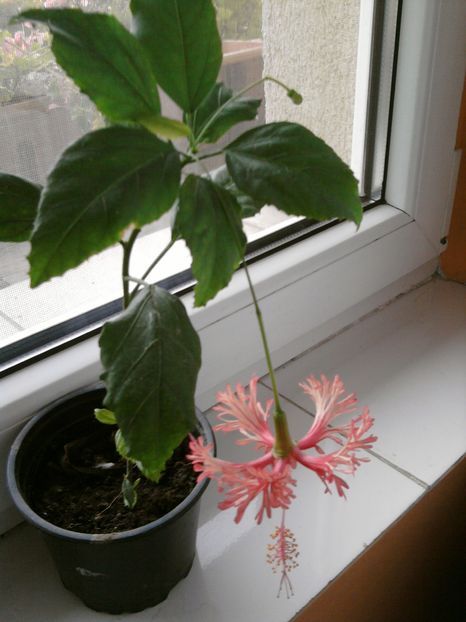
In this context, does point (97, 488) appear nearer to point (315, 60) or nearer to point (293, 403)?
point (293, 403)

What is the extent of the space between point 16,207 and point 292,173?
0.63 feet

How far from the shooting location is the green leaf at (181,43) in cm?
35

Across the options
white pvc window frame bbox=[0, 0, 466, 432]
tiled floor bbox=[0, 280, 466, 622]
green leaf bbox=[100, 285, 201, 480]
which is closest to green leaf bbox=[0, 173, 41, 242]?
green leaf bbox=[100, 285, 201, 480]

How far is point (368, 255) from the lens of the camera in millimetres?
815

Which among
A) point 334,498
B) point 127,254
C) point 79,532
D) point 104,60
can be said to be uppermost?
point 104,60

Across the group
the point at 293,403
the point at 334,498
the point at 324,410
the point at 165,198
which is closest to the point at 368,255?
the point at 293,403

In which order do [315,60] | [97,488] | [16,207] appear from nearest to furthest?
[16,207] → [97,488] → [315,60]

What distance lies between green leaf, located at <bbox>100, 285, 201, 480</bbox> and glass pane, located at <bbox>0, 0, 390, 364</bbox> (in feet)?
0.58

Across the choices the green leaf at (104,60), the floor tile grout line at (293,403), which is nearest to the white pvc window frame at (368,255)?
the floor tile grout line at (293,403)

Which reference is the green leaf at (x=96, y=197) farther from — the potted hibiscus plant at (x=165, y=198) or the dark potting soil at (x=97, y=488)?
the dark potting soil at (x=97, y=488)

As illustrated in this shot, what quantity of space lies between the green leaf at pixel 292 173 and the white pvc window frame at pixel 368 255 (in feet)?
1.03

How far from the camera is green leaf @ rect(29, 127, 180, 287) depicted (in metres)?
0.29

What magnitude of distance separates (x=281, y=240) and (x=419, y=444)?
0.29 metres

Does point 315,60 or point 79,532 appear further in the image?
point 315,60
